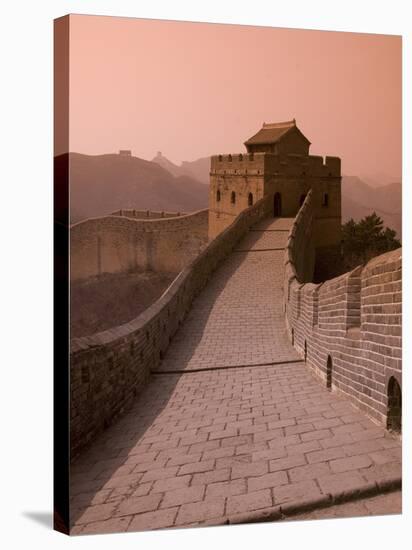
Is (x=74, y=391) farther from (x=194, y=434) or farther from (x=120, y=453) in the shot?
(x=194, y=434)

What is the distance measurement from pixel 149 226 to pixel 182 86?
21121mm

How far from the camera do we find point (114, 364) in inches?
258

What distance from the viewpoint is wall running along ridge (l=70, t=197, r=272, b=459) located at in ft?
17.9

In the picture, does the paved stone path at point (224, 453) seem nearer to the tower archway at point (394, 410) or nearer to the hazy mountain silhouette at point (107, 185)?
the tower archway at point (394, 410)

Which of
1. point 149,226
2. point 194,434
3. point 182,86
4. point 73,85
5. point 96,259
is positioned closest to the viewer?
point 73,85

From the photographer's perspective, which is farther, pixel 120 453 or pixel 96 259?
pixel 96 259

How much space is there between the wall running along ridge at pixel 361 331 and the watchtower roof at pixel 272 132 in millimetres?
1979

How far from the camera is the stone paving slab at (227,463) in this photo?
463 centimetres

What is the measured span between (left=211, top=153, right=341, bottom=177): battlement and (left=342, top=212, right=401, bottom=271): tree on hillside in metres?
0.80

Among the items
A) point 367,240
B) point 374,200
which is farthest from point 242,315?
point 374,200

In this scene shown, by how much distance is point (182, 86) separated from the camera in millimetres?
6492

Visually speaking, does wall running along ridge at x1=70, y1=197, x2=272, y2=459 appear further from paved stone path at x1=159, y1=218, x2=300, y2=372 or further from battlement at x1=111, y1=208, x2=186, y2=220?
battlement at x1=111, y1=208, x2=186, y2=220

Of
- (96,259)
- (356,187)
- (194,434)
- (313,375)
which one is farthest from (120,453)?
(96,259)

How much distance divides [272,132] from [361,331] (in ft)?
10.6
